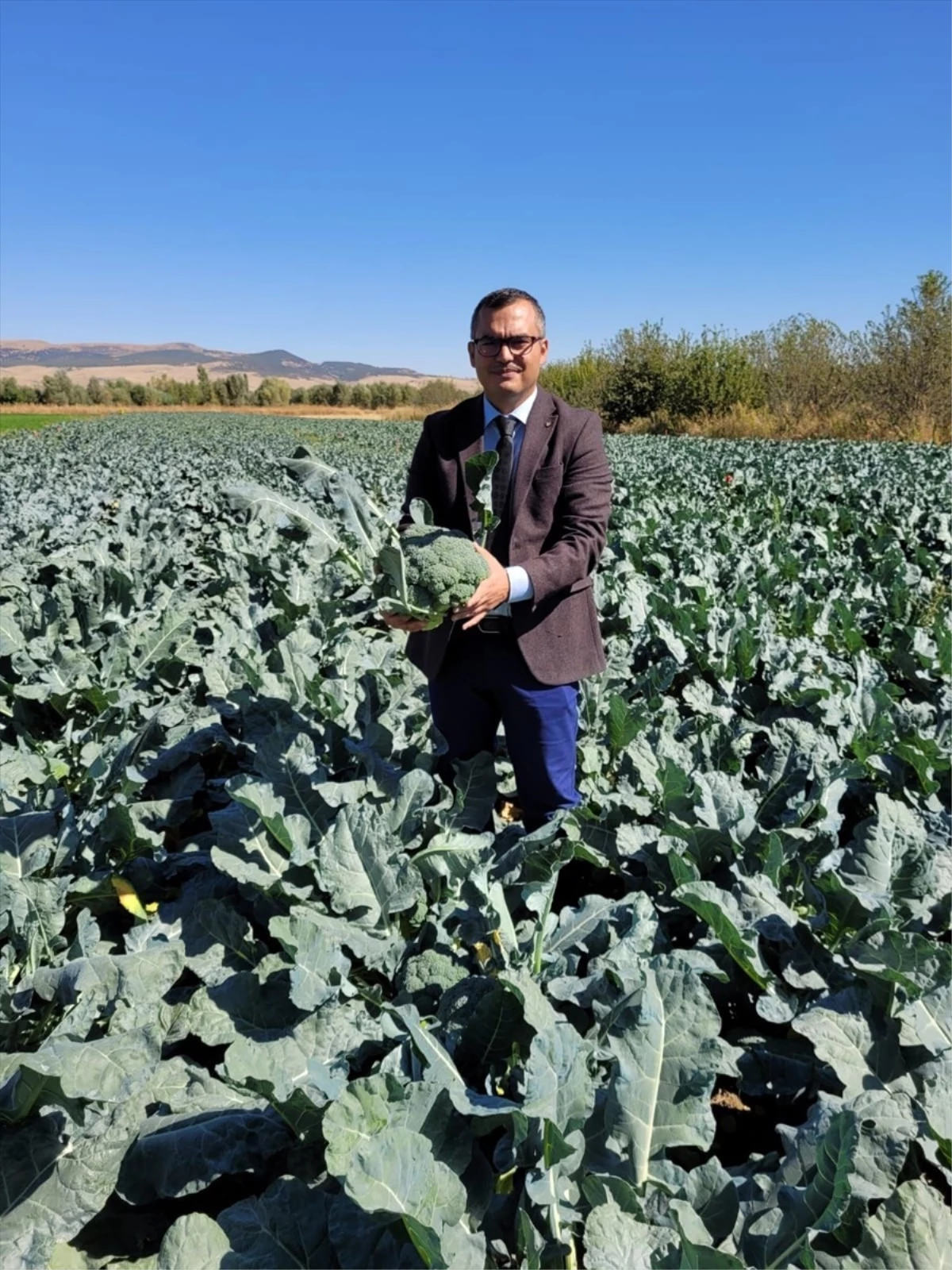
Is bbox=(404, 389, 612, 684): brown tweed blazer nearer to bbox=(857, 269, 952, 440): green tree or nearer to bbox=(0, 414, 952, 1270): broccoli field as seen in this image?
bbox=(0, 414, 952, 1270): broccoli field

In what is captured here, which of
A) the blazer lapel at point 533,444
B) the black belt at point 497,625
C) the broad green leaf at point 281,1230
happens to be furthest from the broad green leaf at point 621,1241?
the blazer lapel at point 533,444

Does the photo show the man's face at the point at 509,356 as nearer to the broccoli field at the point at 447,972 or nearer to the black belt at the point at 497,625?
the broccoli field at the point at 447,972

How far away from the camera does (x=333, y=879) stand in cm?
234

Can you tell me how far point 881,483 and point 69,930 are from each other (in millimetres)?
12332

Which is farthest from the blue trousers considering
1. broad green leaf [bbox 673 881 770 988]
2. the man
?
broad green leaf [bbox 673 881 770 988]

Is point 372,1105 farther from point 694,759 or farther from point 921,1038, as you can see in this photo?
point 694,759

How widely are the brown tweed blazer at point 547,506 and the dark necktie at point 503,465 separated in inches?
1.5

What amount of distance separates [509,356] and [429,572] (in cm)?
79

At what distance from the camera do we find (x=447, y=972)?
218 cm

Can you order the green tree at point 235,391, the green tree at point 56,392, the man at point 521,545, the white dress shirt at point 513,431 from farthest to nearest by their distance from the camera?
1. the green tree at point 235,391
2. the green tree at point 56,392
3. the white dress shirt at point 513,431
4. the man at point 521,545

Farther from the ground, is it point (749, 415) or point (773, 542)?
point (749, 415)

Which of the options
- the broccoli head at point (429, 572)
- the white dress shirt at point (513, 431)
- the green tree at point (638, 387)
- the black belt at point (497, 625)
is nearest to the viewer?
the broccoli head at point (429, 572)

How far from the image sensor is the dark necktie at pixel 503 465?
109 inches

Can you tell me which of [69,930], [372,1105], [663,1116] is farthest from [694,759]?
[69,930]
